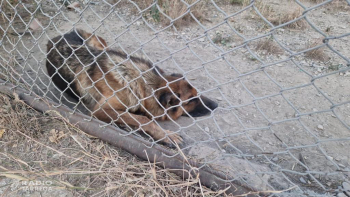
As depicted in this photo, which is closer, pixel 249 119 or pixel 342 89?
pixel 249 119

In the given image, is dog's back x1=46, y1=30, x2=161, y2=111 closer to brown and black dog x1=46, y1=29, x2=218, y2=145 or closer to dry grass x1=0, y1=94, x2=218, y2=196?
brown and black dog x1=46, y1=29, x2=218, y2=145

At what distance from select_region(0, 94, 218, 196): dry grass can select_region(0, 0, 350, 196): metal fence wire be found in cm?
26

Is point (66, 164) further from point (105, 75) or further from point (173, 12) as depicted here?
point (173, 12)

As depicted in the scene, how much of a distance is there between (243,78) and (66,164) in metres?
3.11

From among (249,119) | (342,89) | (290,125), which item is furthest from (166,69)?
(342,89)

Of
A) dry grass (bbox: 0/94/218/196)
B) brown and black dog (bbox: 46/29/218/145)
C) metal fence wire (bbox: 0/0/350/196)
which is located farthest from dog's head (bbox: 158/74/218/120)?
dry grass (bbox: 0/94/218/196)

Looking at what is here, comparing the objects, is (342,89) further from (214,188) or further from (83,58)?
(83,58)

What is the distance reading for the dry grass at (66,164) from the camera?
204 cm

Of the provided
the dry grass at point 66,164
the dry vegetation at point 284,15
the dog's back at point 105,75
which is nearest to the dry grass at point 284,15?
the dry vegetation at point 284,15

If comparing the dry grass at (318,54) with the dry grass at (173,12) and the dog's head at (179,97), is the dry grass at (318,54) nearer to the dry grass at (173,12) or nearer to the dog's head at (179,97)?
the dry grass at (173,12)

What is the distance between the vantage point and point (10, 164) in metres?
2.23

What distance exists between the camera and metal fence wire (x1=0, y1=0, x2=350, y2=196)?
1.99m

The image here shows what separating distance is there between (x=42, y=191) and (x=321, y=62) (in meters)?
4.97

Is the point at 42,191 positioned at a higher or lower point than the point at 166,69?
higher
